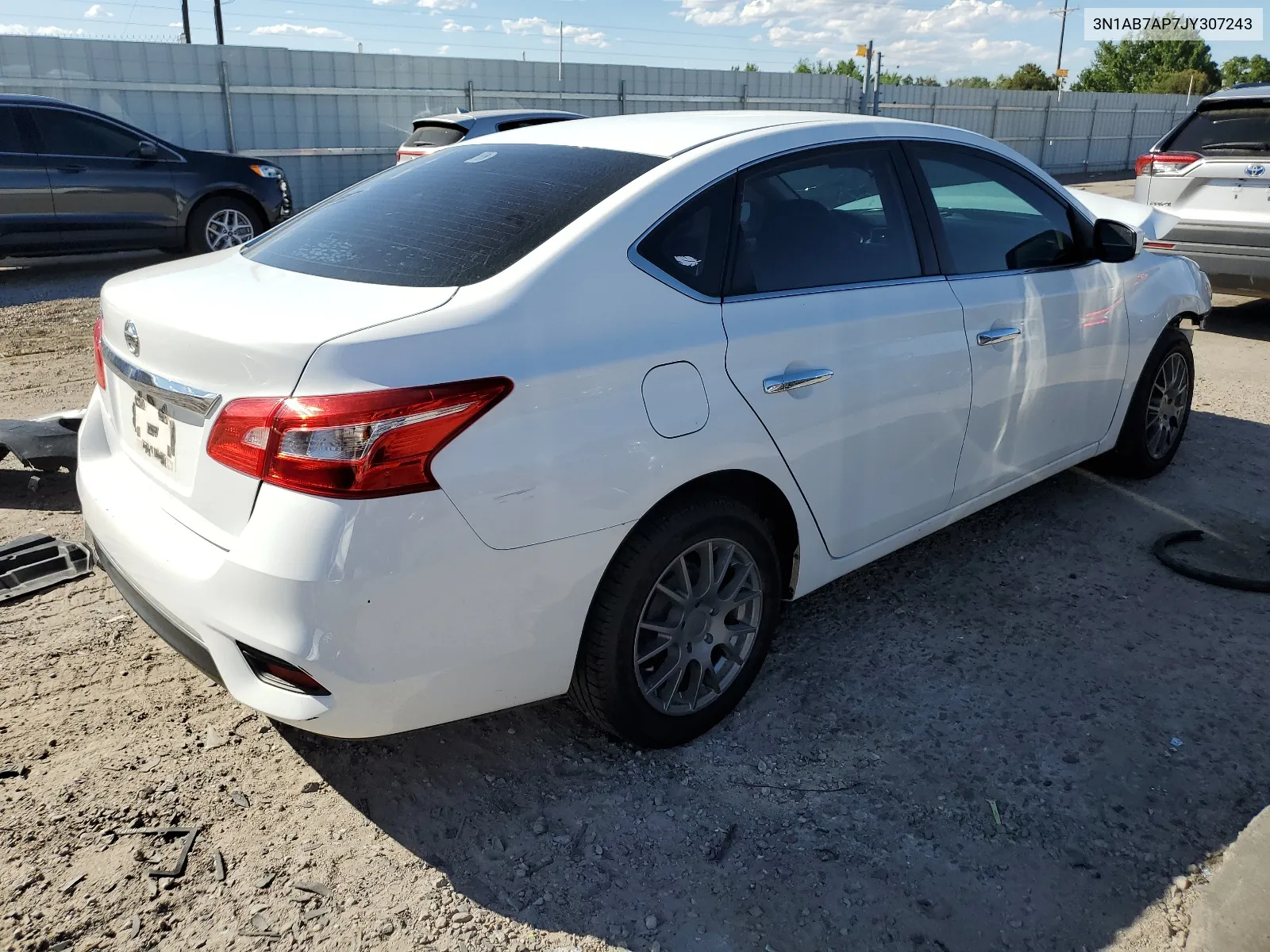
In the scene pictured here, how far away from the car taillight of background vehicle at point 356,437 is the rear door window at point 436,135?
9331 millimetres

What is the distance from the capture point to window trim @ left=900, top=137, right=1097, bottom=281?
11.4 feet

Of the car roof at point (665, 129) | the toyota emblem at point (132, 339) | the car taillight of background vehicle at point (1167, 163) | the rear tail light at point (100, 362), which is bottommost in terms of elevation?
the rear tail light at point (100, 362)

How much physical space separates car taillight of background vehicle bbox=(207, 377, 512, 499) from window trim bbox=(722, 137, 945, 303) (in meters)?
0.96

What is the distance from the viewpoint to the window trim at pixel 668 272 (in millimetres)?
2629

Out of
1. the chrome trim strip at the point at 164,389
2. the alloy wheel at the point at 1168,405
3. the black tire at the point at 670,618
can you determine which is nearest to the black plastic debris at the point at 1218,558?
the alloy wheel at the point at 1168,405

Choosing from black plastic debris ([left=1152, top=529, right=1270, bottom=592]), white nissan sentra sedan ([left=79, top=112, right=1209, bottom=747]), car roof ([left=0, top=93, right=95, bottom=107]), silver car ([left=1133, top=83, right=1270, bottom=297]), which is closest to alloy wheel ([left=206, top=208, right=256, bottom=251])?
car roof ([left=0, top=93, right=95, bottom=107])

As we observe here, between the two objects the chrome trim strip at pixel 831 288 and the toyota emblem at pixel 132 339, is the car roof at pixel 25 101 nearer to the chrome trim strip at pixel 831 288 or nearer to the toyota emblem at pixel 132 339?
the toyota emblem at pixel 132 339

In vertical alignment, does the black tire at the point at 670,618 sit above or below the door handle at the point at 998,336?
below

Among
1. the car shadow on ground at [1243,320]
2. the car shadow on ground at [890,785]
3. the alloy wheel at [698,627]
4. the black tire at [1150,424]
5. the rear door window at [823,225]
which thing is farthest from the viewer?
the car shadow on ground at [1243,320]

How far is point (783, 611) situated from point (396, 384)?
80.6 inches

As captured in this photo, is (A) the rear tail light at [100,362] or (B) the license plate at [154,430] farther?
(A) the rear tail light at [100,362]

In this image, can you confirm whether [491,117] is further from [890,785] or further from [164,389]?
[890,785]

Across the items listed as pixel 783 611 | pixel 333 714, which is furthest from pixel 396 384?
pixel 783 611

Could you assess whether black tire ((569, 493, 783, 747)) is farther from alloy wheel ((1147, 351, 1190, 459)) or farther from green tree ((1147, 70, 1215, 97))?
green tree ((1147, 70, 1215, 97))
